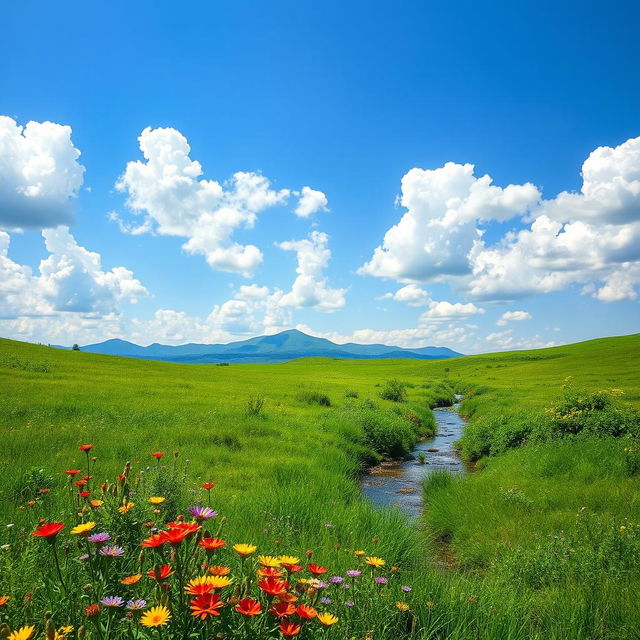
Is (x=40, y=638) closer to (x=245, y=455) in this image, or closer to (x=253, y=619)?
(x=253, y=619)

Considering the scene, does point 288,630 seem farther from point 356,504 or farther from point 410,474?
point 410,474

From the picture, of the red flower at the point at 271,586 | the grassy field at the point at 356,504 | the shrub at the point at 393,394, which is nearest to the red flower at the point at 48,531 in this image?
the grassy field at the point at 356,504

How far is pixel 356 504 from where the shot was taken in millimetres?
9969

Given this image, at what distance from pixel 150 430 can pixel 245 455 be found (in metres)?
4.12

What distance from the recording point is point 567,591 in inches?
225

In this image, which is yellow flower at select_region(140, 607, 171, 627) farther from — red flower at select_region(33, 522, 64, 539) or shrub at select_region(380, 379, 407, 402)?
shrub at select_region(380, 379, 407, 402)

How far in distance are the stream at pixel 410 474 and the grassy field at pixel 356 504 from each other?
779 millimetres

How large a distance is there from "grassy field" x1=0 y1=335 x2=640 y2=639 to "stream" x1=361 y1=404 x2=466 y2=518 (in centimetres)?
78

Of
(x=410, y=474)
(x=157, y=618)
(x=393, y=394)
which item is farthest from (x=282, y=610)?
(x=393, y=394)

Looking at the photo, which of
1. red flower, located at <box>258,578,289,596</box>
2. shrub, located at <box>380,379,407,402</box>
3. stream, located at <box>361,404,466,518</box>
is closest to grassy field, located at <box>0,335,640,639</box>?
red flower, located at <box>258,578,289,596</box>

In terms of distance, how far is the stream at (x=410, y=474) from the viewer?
1371 cm

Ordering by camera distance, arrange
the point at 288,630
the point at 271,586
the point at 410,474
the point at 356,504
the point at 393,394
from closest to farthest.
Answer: the point at 288,630
the point at 271,586
the point at 356,504
the point at 410,474
the point at 393,394

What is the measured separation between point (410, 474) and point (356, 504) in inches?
337

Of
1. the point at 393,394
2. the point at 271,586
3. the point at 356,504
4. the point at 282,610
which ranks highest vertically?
the point at 271,586
